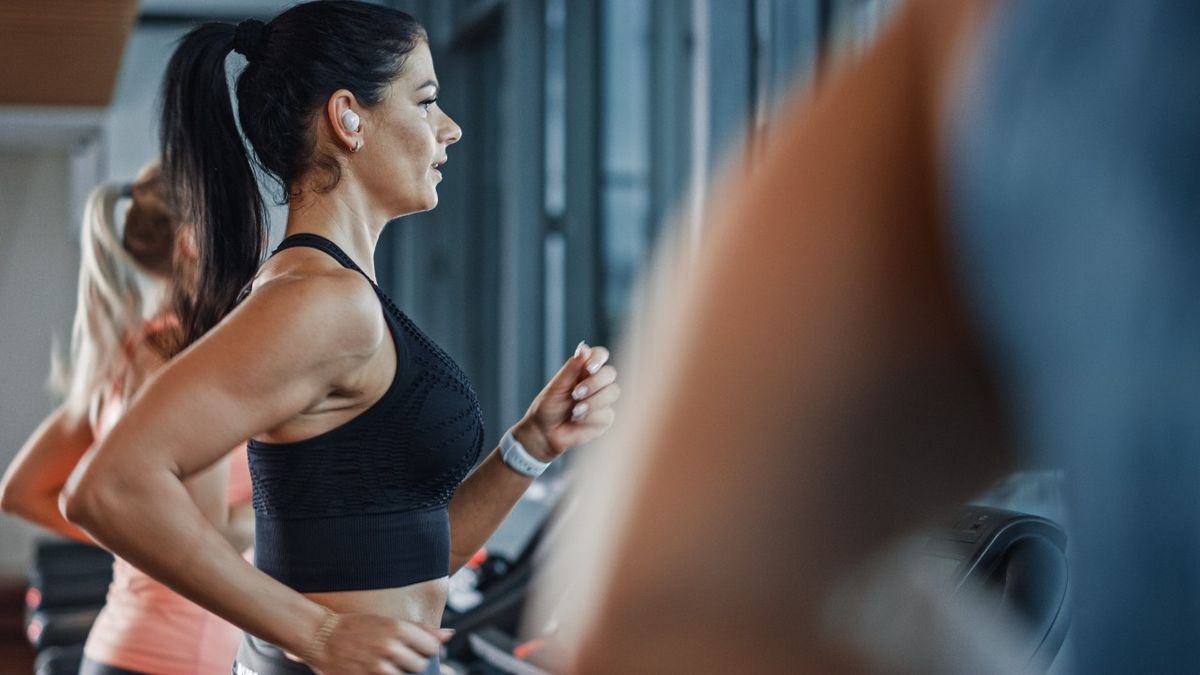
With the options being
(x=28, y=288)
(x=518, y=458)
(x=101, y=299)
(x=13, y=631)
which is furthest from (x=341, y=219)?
(x=28, y=288)

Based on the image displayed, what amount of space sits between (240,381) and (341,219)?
0.22m

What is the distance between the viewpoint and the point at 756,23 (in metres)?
3.04

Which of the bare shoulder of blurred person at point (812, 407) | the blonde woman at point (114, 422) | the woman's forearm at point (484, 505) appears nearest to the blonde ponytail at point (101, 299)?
the blonde woman at point (114, 422)

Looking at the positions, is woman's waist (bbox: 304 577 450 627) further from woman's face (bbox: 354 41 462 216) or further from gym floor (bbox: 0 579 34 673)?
gym floor (bbox: 0 579 34 673)

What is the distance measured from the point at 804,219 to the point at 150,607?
5.56 ft

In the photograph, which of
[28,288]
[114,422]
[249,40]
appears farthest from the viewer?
[28,288]

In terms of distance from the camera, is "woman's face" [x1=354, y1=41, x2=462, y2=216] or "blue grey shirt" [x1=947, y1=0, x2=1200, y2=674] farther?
"woman's face" [x1=354, y1=41, x2=462, y2=216]

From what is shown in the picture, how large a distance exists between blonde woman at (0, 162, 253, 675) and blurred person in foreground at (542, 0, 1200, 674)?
1.31 metres

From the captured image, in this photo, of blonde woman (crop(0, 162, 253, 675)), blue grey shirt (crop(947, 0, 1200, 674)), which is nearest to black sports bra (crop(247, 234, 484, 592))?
blonde woman (crop(0, 162, 253, 675))

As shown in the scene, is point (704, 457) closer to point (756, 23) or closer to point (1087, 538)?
point (1087, 538)

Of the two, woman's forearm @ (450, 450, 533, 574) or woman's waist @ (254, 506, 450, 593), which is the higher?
woman's waist @ (254, 506, 450, 593)

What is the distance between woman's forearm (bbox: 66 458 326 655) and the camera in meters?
0.95

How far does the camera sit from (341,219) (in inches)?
43.8

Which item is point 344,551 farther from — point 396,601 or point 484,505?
point 484,505
